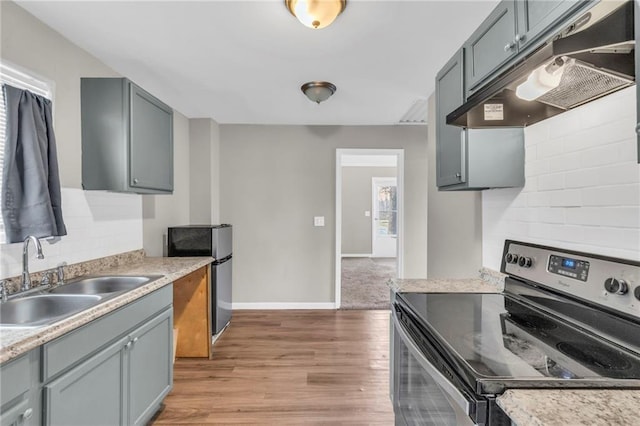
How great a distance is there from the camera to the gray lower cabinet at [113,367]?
1.21 m

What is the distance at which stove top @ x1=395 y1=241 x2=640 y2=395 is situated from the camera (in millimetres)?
841

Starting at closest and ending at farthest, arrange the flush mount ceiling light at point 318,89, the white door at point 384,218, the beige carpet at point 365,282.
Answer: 1. the flush mount ceiling light at point 318,89
2. the beige carpet at point 365,282
3. the white door at point 384,218

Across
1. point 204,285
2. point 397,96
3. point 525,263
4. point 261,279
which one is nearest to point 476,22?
point 397,96

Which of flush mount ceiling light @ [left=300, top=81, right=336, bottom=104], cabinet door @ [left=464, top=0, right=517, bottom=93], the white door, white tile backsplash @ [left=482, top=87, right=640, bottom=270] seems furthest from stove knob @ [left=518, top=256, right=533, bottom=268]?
the white door

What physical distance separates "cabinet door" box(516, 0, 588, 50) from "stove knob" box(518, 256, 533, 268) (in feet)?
3.28

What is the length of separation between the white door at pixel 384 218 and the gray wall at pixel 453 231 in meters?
5.44

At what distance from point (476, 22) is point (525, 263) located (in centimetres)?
141

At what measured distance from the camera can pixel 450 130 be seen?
1.93 m

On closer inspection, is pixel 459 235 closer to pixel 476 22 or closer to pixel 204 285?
pixel 476 22

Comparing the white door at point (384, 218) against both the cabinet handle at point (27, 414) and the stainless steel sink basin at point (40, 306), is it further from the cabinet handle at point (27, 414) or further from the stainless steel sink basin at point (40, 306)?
the cabinet handle at point (27, 414)

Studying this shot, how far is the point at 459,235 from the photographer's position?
95.2 inches

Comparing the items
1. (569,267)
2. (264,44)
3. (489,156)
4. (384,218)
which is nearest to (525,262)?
(569,267)

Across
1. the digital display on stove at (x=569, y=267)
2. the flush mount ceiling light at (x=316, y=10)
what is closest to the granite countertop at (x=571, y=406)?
the digital display on stove at (x=569, y=267)

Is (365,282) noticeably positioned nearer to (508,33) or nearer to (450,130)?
(450,130)
